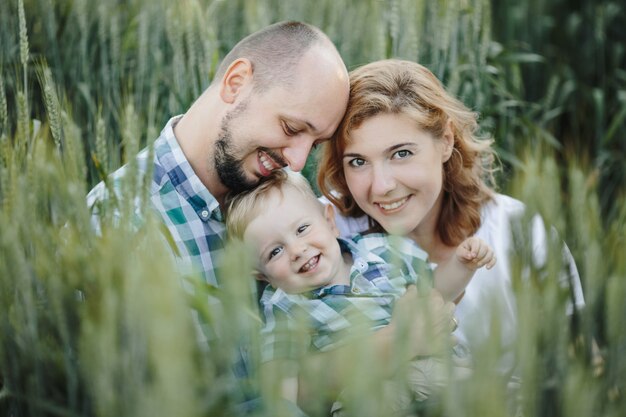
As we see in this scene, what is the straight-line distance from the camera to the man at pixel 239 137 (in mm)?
1835

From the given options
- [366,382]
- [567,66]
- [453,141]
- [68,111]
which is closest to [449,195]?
[453,141]

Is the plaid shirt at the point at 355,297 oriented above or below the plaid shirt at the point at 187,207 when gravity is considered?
below

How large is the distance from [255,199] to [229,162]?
14 centimetres

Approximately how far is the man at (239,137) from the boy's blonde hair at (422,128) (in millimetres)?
67

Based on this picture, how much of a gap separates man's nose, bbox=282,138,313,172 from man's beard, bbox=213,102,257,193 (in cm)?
10

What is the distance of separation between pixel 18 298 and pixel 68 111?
44 centimetres

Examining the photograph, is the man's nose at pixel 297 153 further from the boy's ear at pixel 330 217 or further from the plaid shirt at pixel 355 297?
the plaid shirt at pixel 355 297

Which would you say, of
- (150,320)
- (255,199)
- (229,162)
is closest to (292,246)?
(255,199)

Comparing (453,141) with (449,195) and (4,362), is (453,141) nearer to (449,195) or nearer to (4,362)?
(449,195)

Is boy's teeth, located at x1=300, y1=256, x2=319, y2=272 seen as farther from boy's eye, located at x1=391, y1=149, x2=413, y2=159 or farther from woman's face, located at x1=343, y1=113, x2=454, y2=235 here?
boy's eye, located at x1=391, y1=149, x2=413, y2=159

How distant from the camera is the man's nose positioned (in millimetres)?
1809

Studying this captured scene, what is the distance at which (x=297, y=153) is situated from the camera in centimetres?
183

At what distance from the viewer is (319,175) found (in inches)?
84.6

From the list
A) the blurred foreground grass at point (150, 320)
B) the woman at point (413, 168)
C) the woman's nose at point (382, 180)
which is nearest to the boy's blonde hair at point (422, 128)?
the woman at point (413, 168)
